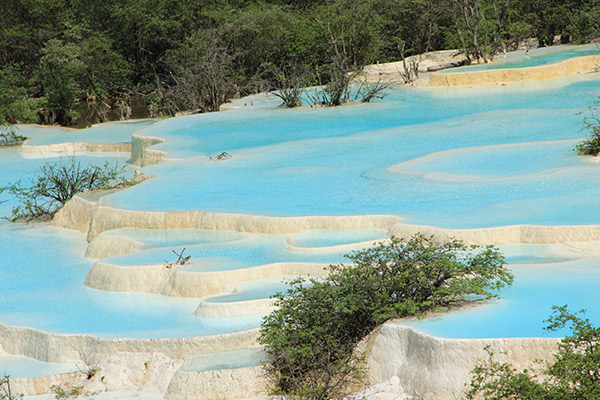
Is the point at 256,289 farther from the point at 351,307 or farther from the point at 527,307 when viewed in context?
the point at 527,307

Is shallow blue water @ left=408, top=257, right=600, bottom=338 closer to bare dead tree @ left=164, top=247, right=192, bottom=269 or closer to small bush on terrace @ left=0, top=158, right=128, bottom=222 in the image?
bare dead tree @ left=164, top=247, right=192, bottom=269

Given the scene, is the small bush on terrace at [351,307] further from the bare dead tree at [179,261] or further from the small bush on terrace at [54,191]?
the small bush on terrace at [54,191]

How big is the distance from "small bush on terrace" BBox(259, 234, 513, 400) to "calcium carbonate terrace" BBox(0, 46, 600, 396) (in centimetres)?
29

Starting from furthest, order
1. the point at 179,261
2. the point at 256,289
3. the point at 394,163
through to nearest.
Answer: the point at 394,163 < the point at 179,261 < the point at 256,289

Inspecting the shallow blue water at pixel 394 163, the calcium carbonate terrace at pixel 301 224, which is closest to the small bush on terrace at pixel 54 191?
the calcium carbonate terrace at pixel 301 224

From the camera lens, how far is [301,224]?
9.44 meters

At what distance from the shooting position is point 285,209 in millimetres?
10102

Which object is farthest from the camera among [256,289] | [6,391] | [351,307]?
[256,289]

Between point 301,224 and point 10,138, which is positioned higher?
point 10,138

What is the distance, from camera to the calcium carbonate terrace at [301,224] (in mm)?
7480

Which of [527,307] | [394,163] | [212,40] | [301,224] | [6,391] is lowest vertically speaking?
[6,391]

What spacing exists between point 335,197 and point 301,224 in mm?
1287

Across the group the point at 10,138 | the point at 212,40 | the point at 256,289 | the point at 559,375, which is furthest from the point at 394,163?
the point at 212,40

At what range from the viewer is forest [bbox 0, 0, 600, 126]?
79.7ft
